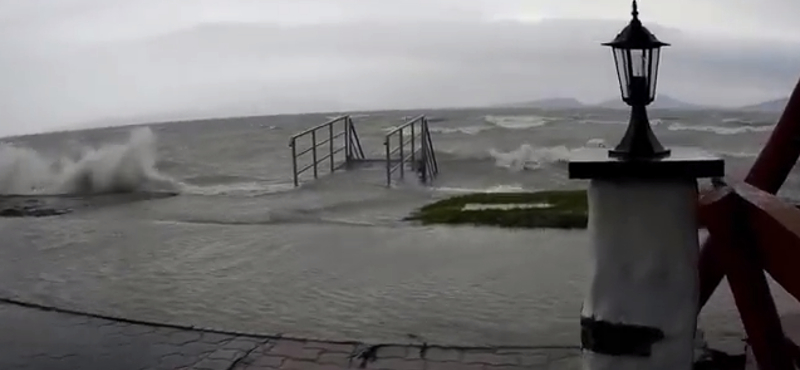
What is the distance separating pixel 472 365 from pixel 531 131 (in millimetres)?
28715

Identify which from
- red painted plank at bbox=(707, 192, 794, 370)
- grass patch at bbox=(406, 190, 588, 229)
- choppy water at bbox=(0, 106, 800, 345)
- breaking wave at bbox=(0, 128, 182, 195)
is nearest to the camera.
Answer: red painted plank at bbox=(707, 192, 794, 370)

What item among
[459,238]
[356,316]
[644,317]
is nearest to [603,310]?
[644,317]

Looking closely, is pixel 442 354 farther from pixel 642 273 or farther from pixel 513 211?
pixel 513 211

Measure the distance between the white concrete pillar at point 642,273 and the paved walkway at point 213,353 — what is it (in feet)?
6.27

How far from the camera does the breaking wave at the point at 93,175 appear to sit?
14826 mm

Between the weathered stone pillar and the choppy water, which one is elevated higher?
the weathered stone pillar

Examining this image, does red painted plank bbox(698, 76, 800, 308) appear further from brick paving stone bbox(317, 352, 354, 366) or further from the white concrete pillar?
brick paving stone bbox(317, 352, 354, 366)

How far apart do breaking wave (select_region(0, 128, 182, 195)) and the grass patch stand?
19.2ft

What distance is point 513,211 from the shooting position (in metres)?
10.5

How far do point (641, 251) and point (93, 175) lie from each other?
14238 mm

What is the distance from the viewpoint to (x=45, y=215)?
36.7 ft

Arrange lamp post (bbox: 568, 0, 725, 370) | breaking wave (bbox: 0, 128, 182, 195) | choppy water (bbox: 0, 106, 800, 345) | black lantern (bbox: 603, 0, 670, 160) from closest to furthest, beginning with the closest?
lamp post (bbox: 568, 0, 725, 370) < black lantern (bbox: 603, 0, 670, 160) < choppy water (bbox: 0, 106, 800, 345) < breaking wave (bbox: 0, 128, 182, 195)

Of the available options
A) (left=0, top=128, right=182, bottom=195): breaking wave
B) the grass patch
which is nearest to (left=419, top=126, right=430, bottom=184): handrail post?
the grass patch

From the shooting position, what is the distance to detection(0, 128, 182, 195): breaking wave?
48.6 ft
